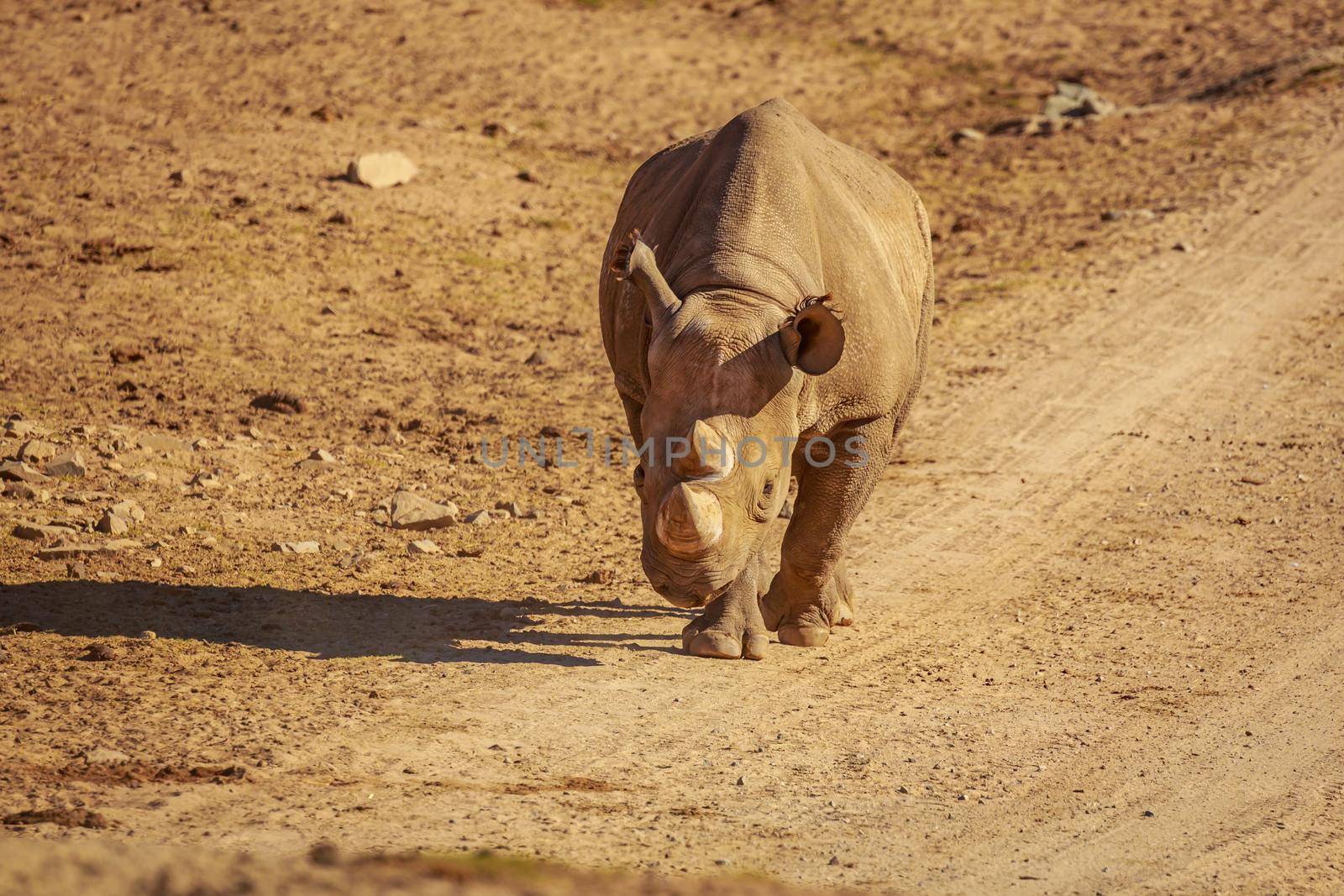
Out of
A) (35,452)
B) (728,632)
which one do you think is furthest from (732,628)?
(35,452)

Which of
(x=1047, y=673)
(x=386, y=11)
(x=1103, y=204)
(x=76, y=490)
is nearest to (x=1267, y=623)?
(x=1047, y=673)

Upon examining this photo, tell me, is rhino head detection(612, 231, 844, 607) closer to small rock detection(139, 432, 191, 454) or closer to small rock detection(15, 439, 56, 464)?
small rock detection(139, 432, 191, 454)

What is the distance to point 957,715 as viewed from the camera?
698 centimetres

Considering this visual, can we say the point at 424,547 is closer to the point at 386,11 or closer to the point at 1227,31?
the point at 386,11

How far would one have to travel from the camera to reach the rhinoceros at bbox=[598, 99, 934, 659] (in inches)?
248

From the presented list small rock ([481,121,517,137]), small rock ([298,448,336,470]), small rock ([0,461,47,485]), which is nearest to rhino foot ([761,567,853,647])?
small rock ([298,448,336,470])

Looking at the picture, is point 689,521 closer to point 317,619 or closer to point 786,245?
point 786,245

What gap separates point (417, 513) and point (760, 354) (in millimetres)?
3671

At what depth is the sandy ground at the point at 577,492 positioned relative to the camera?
18.9 ft

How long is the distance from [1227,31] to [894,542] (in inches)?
653

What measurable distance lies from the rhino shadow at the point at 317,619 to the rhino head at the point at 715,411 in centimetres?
142

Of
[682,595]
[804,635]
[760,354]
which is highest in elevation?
[760,354]

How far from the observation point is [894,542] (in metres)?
9.65

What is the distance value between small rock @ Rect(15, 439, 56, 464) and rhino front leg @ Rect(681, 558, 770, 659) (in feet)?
14.3
